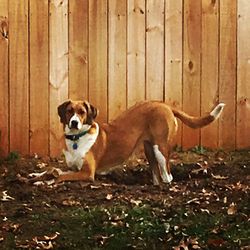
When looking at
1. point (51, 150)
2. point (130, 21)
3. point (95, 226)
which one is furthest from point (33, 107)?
point (95, 226)

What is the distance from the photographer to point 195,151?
9.34 meters

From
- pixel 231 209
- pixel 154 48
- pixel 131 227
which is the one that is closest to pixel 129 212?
pixel 131 227

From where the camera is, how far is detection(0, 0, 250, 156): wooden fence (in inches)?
360

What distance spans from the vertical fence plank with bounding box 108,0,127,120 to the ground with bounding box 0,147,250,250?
966 mm

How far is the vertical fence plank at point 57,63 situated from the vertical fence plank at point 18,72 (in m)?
0.23

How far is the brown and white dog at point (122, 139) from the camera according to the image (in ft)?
26.5

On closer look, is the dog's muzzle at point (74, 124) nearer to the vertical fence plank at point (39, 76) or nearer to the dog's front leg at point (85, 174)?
the dog's front leg at point (85, 174)

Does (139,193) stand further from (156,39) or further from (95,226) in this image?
(156,39)

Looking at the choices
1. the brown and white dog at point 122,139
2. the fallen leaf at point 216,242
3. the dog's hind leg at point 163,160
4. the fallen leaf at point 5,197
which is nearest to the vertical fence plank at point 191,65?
the brown and white dog at point 122,139

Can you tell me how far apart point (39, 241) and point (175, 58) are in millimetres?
3367

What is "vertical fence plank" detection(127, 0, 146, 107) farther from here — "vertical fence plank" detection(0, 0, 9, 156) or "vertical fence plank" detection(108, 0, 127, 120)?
"vertical fence plank" detection(0, 0, 9, 156)

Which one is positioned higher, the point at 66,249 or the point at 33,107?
the point at 33,107

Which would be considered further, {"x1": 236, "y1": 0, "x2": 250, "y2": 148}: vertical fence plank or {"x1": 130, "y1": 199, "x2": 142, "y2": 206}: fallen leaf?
{"x1": 236, "y1": 0, "x2": 250, "y2": 148}: vertical fence plank

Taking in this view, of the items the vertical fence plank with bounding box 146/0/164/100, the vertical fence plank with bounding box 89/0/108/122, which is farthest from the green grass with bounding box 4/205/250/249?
the vertical fence plank with bounding box 146/0/164/100
